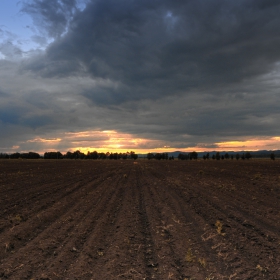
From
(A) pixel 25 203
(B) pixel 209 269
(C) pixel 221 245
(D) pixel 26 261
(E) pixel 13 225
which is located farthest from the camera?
(A) pixel 25 203

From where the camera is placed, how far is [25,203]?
597 inches

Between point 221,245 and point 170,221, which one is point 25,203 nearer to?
point 170,221

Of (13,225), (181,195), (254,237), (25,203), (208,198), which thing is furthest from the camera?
(181,195)

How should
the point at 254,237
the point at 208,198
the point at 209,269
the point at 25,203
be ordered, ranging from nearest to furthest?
the point at 209,269 < the point at 254,237 < the point at 25,203 < the point at 208,198

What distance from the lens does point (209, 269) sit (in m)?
6.62

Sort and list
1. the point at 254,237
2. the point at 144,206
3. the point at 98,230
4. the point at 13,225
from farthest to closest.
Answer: the point at 144,206
the point at 13,225
the point at 98,230
the point at 254,237

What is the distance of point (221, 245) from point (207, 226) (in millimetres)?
1978

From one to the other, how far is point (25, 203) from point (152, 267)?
A: 10563mm

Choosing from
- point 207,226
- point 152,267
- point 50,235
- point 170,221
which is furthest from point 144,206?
point 152,267

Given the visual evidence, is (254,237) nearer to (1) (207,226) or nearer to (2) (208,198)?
(1) (207,226)

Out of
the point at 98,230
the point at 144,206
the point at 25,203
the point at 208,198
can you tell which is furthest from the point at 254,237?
the point at 25,203

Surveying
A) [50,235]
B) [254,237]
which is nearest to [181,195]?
[254,237]

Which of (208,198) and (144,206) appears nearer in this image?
(144,206)

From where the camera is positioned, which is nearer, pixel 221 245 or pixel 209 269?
pixel 209 269
